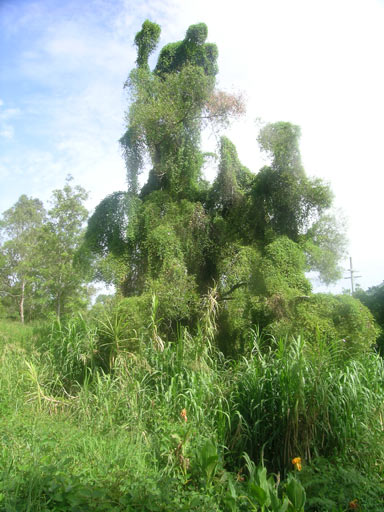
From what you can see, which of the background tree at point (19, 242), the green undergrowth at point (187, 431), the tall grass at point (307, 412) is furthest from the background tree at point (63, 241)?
the tall grass at point (307, 412)

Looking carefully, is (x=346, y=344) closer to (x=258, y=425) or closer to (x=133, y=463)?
(x=258, y=425)

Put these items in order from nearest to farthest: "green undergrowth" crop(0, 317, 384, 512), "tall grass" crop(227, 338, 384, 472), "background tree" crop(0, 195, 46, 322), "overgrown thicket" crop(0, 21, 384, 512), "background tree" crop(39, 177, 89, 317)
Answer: "green undergrowth" crop(0, 317, 384, 512), "overgrown thicket" crop(0, 21, 384, 512), "tall grass" crop(227, 338, 384, 472), "background tree" crop(39, 177, 89, 317), "background tree" crop(0, 195, 46, 322)

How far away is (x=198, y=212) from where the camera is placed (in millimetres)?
8086

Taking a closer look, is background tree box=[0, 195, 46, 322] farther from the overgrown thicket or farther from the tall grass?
the tall grass

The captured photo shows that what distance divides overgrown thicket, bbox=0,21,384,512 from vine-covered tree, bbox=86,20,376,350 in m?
0.04

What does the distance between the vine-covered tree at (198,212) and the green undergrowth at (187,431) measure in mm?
1653

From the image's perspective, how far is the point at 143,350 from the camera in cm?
550

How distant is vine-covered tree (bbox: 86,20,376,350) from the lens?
7375 millimetres

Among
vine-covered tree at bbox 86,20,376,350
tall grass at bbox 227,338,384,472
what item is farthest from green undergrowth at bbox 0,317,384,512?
vine-covered tree at bbox 86,20,376,350

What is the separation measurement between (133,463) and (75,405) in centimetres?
191

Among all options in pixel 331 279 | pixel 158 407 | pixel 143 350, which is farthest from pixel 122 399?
pixel 331 279

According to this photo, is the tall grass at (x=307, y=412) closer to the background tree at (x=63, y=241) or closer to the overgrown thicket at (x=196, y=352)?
the overgrown thicket at (x=196, y=352)

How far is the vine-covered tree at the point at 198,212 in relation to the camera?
738 cm

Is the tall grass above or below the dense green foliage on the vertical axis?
below
